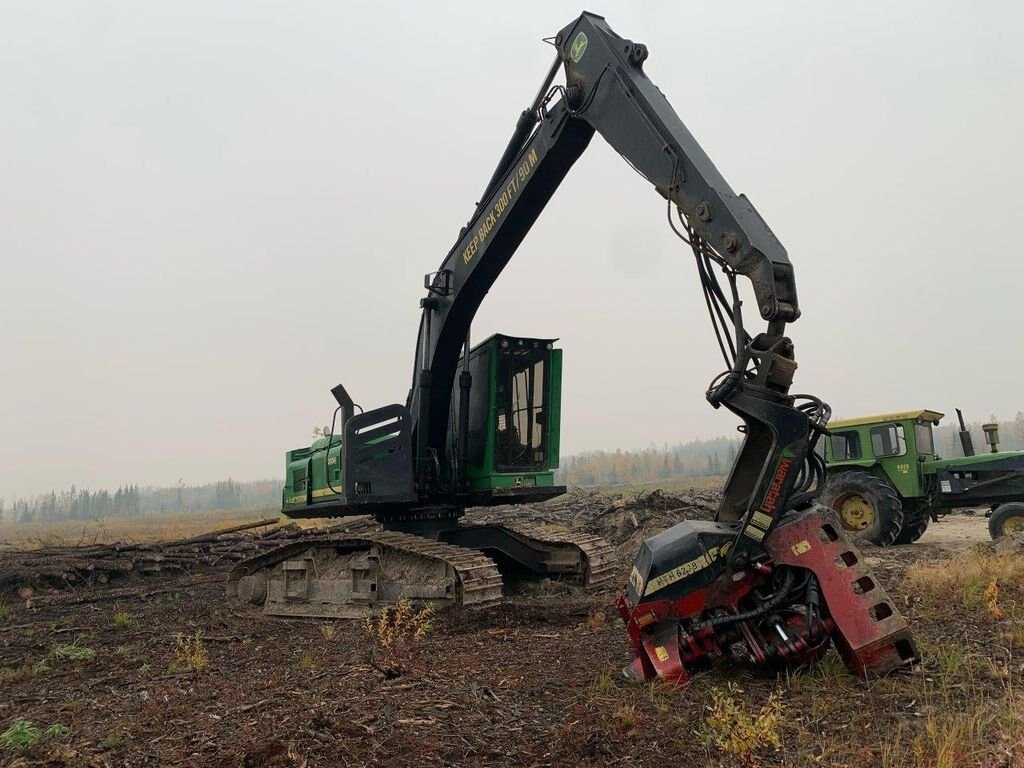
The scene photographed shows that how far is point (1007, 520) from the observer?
12.9m

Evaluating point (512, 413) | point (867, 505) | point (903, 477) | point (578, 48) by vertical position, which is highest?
point (578, 48)

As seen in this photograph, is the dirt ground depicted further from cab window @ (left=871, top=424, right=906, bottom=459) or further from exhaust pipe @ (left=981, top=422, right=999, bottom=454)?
exhaust pipe @ (left=981, top=422, right=999, bottom=454)

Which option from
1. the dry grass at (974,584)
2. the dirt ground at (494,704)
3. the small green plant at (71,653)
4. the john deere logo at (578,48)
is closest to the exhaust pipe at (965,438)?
the dry grass at (974,584)

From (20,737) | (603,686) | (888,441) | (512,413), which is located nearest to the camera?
(20,737)

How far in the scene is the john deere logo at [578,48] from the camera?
22.1 ft

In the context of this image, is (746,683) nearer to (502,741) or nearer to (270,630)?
(502,741)

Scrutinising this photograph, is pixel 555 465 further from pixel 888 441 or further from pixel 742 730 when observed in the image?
pixel 888 441

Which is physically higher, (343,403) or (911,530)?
(343,403)

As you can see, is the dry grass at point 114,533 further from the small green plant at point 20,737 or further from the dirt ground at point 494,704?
the small green plant at point 20,737

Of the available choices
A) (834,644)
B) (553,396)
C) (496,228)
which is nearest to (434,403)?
(553,396)

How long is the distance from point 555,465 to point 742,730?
590 cm

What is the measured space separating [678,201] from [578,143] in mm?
1912

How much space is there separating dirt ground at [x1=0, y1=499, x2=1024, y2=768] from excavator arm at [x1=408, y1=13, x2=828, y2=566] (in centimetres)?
106

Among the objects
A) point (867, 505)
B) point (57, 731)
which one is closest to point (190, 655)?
point (57, 731)
